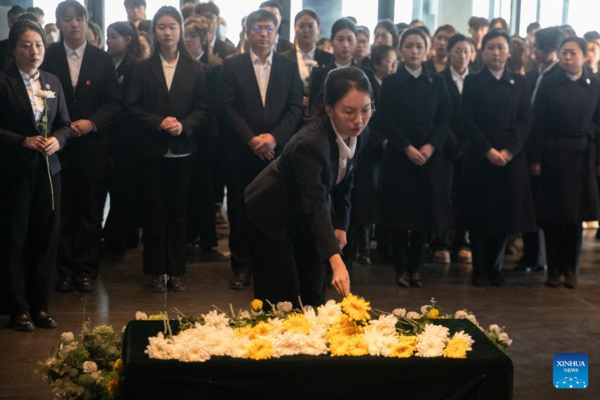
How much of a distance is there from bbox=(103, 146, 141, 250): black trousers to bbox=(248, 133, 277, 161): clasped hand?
1.03 m

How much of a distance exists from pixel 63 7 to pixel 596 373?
3.63 m

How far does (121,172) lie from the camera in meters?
6.56

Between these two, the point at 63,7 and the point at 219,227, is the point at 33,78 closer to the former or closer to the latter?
the point at 63,7

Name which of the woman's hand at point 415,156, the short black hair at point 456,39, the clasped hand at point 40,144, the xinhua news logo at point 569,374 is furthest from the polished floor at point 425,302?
the short black hair at point 456,39

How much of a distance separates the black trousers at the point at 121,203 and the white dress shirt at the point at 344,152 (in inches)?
117

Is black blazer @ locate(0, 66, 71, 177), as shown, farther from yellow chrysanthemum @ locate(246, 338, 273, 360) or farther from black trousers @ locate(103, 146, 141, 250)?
yellow chrysanthemum @ locate(246, 338, 273, 360)

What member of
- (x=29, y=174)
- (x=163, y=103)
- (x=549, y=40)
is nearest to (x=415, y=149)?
(x=549, y=40)

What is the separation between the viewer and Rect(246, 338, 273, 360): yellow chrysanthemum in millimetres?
2641

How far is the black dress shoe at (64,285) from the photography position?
5.52 metres

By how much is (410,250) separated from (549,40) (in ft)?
6.10

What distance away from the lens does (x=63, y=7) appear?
5492 millimetres

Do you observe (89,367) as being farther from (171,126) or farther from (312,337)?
(171,126)

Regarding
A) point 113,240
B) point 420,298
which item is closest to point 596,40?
point 420,298

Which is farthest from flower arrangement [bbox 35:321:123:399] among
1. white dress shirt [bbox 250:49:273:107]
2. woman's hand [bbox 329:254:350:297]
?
white dress shirt [bbox 250:49:273:107]
